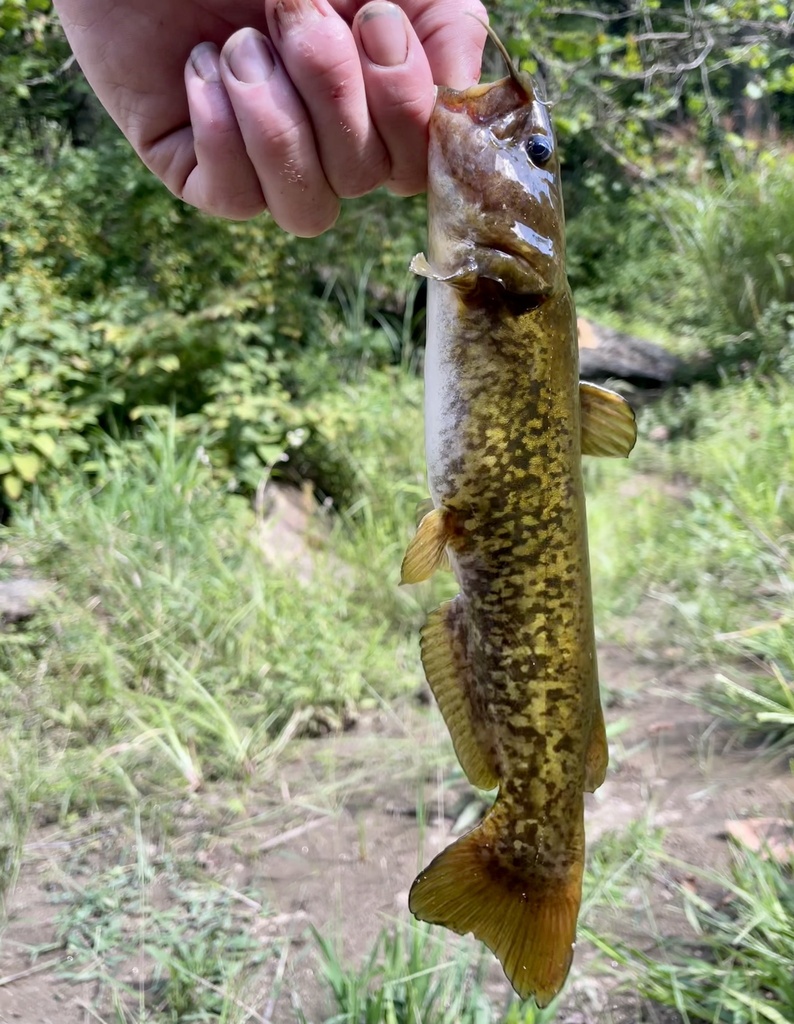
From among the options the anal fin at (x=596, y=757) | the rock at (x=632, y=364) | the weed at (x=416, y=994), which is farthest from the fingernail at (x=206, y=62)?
the rock at (x=632, y=364)

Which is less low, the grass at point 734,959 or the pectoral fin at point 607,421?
the pectoral fin at point 607,421

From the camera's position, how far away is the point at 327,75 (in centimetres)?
121

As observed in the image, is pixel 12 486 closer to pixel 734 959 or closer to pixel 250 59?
pixel 250 59

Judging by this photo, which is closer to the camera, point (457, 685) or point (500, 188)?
point (500, 188)

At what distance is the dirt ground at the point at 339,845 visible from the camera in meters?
2.07

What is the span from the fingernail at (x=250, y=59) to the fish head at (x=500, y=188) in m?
0.28

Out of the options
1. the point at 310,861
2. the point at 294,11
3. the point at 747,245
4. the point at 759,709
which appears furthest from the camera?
the point at 747,245

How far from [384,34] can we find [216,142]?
0.32 metres

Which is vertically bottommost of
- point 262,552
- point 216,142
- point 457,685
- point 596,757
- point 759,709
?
point 759,709

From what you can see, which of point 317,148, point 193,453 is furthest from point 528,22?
point 317,148

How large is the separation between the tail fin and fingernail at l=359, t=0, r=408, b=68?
125cm

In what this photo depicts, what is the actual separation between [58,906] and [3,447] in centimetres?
239

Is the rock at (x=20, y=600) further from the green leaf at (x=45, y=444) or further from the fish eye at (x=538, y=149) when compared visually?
the fish eye at (x=538, y=149)

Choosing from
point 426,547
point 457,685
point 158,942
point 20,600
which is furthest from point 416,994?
point 20,600
